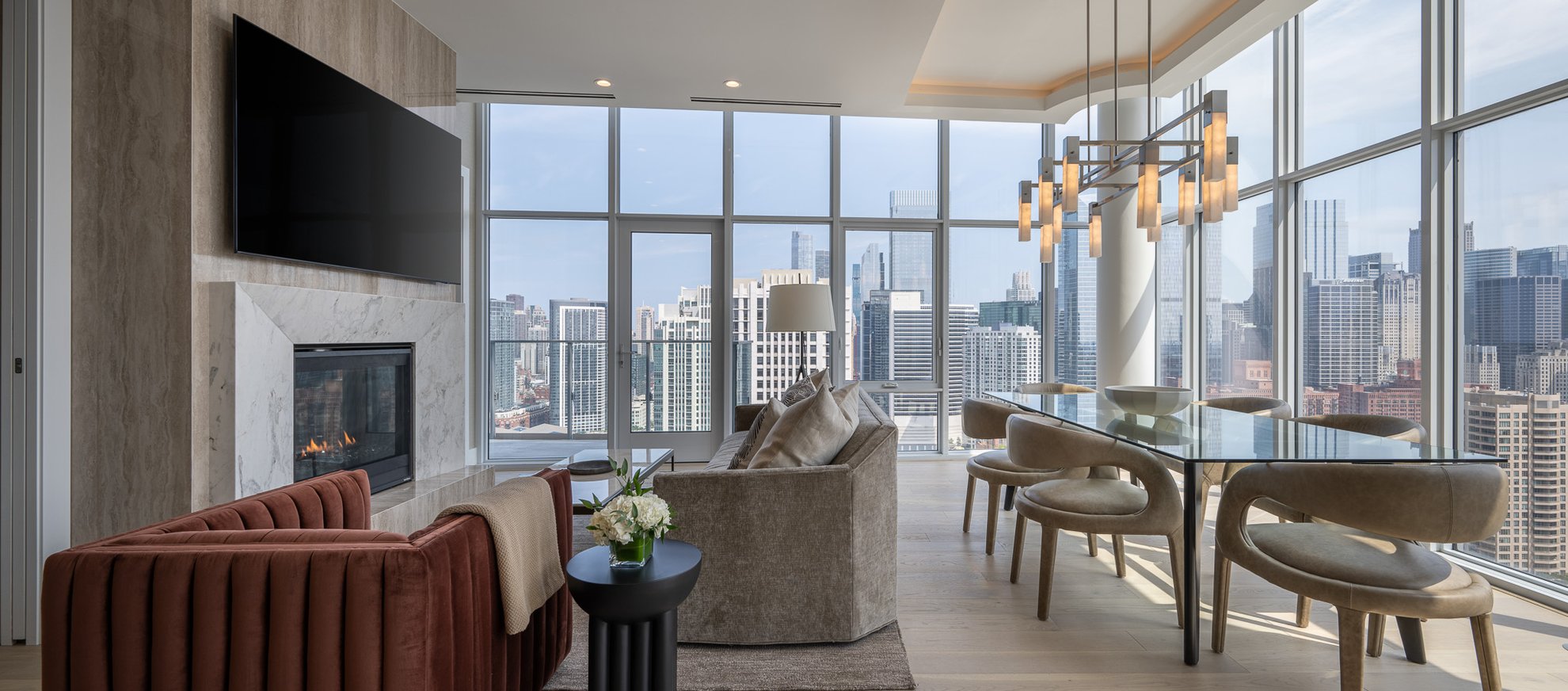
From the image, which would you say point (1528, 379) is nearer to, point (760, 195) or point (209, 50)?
point (760, 195)

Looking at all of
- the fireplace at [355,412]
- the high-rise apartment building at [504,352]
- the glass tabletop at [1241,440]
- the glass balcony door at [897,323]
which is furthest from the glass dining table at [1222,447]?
the high-rise apartment building at [504,352]

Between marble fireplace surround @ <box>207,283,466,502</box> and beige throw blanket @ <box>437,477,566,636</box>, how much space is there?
139cm

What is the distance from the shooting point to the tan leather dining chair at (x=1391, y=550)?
1.73 metres

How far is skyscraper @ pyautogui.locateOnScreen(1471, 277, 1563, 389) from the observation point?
2721mm

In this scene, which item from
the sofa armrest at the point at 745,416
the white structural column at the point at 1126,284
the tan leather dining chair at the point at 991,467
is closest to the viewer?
the tan leather dining chair at the point at 991,467

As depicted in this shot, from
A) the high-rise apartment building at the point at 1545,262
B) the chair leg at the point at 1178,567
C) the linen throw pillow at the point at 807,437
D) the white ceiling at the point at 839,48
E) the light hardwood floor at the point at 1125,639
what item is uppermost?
the white ceiling at the point at 839,48


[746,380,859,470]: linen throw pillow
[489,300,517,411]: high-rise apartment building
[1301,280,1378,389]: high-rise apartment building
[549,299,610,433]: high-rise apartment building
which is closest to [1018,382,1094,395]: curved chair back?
[1301,280,1378,389]: high-rise apartment building

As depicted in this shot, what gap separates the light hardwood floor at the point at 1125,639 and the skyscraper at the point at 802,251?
9.52ft

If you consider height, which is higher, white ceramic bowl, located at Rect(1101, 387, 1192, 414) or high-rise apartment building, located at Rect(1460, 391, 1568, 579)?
white ceramic bowl, located at Rect(1101, 387, 1192, 414)

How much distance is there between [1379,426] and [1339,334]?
133 centimetres

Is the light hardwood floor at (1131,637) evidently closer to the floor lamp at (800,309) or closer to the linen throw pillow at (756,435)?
the linen throw pillow at (756,435)

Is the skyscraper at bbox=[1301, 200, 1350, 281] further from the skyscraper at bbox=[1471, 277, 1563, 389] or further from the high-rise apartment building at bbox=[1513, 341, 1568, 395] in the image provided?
the high-rise apartment building at bbox=[1513, 341, 1568, 395]

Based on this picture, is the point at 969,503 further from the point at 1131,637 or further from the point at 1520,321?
the point at 1520,321

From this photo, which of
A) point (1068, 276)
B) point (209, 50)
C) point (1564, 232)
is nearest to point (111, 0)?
point (209, 50)
